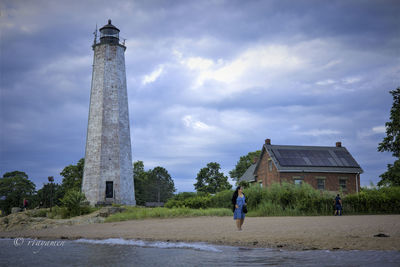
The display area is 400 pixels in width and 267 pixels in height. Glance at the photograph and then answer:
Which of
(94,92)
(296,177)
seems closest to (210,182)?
(296,177)

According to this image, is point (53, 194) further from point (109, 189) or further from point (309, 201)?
point (309, 201)

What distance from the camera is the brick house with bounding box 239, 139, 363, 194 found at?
113 feet

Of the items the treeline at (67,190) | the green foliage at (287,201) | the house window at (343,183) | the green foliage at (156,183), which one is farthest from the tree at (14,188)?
the house window at (343,183)

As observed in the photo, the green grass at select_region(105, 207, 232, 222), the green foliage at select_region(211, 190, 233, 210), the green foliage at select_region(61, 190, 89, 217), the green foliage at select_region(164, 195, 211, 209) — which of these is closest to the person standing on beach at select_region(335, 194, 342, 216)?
the green grass at select_region(105, 207, 232, 222)

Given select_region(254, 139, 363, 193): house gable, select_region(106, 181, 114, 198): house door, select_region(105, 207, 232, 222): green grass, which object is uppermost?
select_region(254, 139, 363, 193): house gable

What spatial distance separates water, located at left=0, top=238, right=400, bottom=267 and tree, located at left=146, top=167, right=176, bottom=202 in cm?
5035

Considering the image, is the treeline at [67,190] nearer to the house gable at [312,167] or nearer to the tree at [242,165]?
the tree at [242,165]

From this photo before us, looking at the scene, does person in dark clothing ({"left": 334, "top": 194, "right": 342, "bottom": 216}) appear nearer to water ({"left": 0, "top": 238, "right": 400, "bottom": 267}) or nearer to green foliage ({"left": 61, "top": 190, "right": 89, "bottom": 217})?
water ({"left": 0, "top": 238, "right": 400, "bottom": 267})

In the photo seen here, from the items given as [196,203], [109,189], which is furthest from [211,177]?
[196,203]

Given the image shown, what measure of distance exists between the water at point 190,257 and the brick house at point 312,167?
1004 inches

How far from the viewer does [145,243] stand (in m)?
10.5

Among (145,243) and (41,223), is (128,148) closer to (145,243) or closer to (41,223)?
(41,223)

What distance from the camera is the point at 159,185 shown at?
210 feet

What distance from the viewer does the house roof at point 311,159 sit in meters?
34.6
